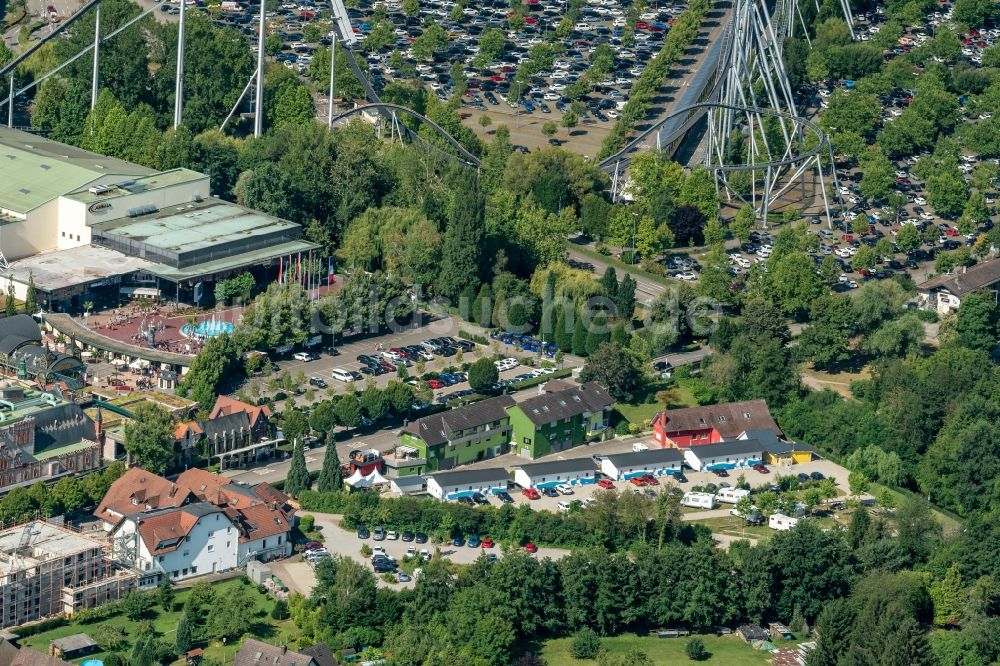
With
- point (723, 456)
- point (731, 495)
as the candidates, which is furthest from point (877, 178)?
point (731, 495)

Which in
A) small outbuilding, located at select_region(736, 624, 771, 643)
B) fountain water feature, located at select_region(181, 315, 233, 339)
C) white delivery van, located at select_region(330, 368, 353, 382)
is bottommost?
white delivery van, located at select_region(330, 368, 353, 382)

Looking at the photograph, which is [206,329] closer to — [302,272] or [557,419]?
[302,272]

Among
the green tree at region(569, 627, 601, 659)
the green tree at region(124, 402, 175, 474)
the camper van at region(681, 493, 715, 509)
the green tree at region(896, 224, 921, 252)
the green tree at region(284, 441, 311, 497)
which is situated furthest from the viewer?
the green tree at region(896, 224, 921, 252)

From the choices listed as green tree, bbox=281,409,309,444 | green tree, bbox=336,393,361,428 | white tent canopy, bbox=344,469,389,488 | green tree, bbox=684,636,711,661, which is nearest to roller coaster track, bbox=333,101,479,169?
green tree, bbox=336,393,361,428

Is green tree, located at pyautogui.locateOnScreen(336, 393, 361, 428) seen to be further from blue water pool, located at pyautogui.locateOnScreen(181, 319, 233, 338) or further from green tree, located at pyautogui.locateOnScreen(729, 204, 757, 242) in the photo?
green tree, located at pyautogui.locateOnScreen(729, 204, 757, 242)

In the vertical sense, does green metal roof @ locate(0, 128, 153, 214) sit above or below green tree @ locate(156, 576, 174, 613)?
above

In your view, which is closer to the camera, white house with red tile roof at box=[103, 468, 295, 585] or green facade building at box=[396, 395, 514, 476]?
white house with red tile roof at box=[103, 468, 295, 585]

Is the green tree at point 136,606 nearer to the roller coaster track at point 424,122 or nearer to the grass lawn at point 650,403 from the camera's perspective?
the grass lawn at point 650,403

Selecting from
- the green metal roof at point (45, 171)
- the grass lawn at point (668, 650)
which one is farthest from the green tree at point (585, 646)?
the green metal roof at point (45, 171)
